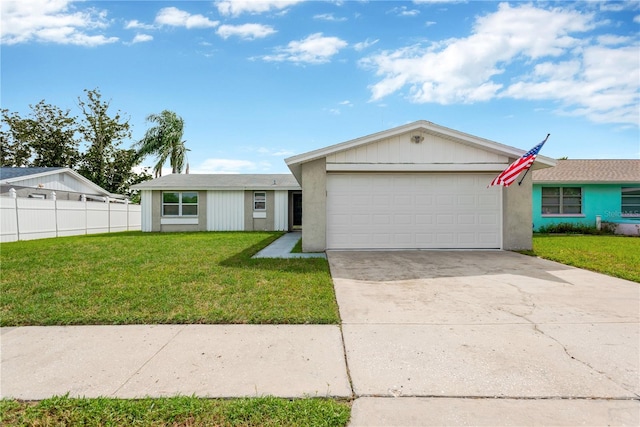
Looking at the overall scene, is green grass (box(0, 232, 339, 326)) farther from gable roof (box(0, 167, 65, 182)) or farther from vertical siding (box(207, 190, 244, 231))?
gable roof (box(0, 167, 65, 182))

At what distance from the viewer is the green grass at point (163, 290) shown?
413cm

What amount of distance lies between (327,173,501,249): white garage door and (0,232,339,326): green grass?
2414 millimetres

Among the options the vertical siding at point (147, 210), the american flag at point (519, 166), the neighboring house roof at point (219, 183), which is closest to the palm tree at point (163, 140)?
the neighboring house roof at point (219, 183)

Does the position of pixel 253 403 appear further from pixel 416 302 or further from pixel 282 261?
pixel 282 261

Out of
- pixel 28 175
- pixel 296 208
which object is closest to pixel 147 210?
Result: pixel 28 175

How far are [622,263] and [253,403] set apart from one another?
30.3 ft

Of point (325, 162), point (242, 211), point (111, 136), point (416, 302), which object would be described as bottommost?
point (416, 302)

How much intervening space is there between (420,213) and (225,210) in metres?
12.1

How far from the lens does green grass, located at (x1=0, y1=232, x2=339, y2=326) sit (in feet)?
13.5

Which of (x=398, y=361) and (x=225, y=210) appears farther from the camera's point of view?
(x=225, y=210)

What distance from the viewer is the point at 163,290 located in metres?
5.36

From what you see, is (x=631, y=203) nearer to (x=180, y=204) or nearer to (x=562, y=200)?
(x=562, y=200)

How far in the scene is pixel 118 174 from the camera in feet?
107

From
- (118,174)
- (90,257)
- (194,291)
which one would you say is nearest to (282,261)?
(194,291)
